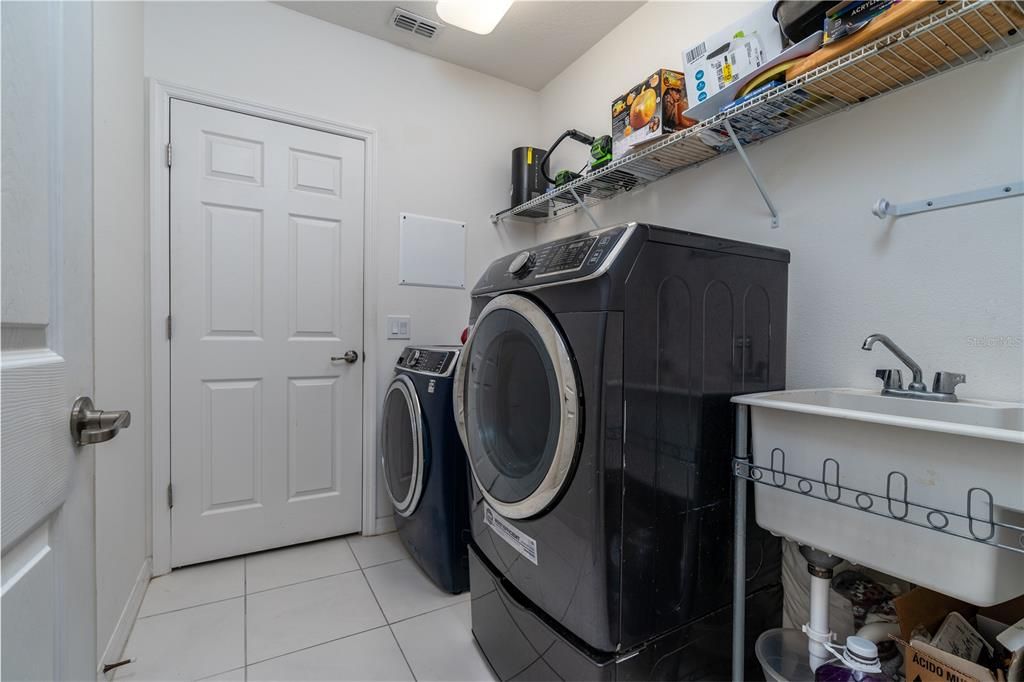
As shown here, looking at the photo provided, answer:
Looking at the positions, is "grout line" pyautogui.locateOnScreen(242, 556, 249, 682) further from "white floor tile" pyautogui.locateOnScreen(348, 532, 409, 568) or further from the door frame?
"white floor tile" pyautogui.locateOnScreen(348, 532, 409, 568)

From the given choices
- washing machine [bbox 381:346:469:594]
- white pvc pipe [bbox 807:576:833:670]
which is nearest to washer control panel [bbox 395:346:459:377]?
washing machine [bbox 381:346:469:594]

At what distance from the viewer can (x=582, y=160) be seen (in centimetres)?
240

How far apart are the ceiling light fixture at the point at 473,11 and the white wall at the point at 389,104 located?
646 millimetres

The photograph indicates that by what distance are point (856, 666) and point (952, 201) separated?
114 centimetres

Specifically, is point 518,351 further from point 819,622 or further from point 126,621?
point 126,621

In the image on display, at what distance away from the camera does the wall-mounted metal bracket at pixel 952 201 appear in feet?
3.31

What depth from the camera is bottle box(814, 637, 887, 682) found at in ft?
2.99

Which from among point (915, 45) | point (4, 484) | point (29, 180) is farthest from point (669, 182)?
point (4, 484)

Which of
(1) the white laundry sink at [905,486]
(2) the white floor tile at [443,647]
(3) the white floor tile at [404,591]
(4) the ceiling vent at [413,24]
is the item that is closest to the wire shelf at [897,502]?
(1) the white laundry sink at [905,486]

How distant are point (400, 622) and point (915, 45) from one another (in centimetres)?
227

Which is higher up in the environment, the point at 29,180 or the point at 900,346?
the point at 29,180

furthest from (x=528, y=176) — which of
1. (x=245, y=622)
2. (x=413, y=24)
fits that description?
(x=245, y=622)

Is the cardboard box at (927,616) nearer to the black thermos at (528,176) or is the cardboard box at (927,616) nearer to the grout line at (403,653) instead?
the grout line at (403,653)

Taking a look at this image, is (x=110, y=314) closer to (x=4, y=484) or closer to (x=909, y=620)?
(x=4, y=484)
